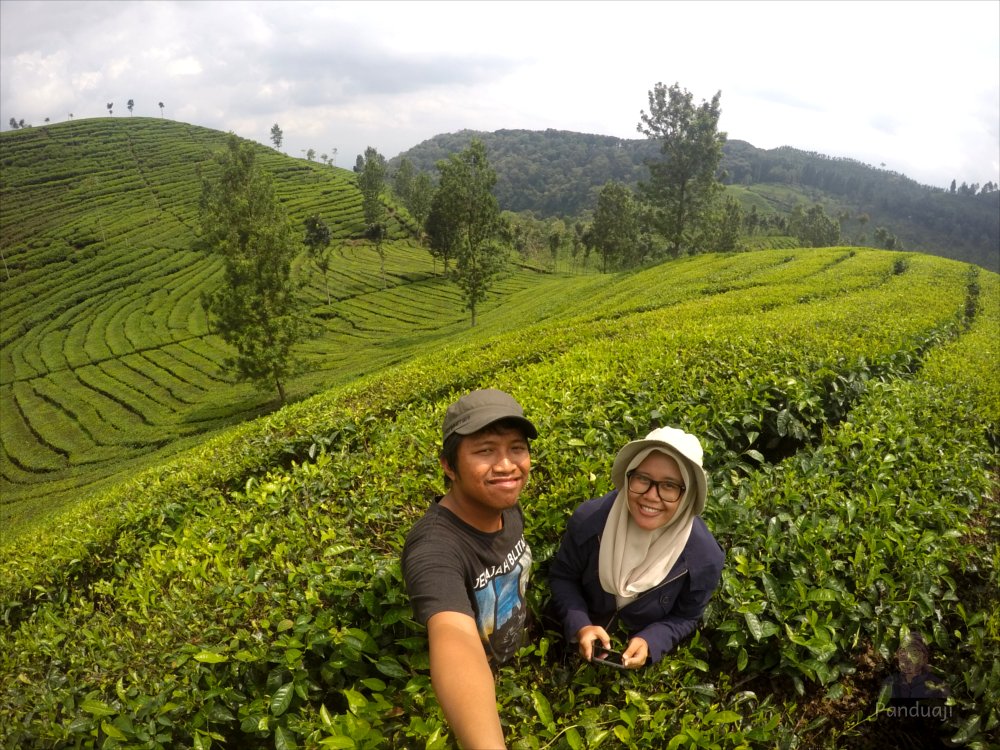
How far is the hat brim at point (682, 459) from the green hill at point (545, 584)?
2.49ft

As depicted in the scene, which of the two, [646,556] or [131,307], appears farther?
[131,307]

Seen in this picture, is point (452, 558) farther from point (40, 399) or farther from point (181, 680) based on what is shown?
point (40, 399)

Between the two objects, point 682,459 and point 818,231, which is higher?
point 818,231

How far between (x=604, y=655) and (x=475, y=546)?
1024 millimetres

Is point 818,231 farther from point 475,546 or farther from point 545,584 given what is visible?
point 475,546

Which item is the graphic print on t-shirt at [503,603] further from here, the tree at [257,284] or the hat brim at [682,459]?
the tree at [257,284]

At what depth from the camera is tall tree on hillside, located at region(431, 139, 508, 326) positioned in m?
34.3

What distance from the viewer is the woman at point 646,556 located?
2.84m

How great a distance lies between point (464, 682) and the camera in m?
1.91

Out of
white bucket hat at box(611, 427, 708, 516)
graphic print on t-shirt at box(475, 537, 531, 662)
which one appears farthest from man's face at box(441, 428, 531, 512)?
white bucket hat at box(611, 427, 708, 516)

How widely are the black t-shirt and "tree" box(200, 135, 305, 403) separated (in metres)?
27.6

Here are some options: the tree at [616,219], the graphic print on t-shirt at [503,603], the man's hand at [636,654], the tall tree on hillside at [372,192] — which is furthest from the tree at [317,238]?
the man's hand at [636,654]

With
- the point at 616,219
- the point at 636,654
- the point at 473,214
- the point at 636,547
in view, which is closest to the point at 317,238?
the point at 616,219

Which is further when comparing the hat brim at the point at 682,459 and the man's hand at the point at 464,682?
the hat brim at the point at 682,459
